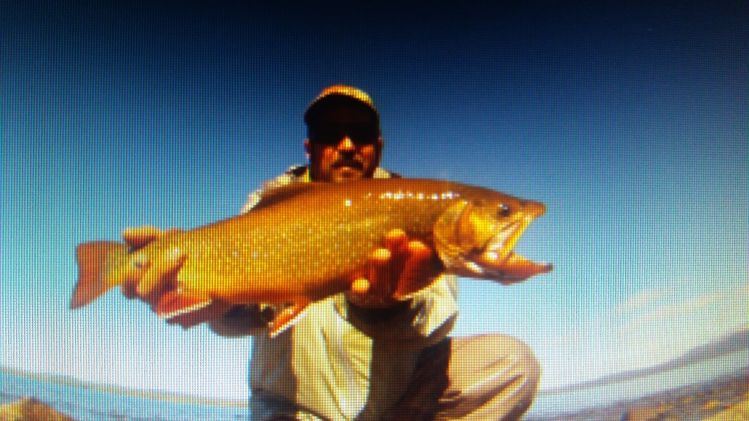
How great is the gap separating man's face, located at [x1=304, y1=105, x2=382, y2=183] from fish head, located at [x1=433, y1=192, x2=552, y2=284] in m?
1.69

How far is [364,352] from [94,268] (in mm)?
2085

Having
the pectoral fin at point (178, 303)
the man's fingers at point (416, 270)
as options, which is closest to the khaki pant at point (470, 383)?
the man's fingers at point (416, 270)

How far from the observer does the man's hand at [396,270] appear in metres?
2.23

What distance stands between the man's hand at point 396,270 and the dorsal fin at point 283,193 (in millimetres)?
631

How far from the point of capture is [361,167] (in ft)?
12.8

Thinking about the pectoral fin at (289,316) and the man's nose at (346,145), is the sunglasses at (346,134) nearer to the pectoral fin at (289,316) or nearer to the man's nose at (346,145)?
the man's nose at (346,145)

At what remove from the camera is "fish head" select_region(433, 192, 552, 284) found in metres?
2.11

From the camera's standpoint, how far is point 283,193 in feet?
8.46

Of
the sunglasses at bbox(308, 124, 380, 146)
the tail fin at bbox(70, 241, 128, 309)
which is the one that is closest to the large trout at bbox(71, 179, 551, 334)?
the tail fin at bbox(70, 241, 128, 309)

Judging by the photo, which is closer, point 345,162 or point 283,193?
point 283,193

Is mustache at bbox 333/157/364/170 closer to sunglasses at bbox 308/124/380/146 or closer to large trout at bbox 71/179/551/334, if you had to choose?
sunglasses at bbox 308/124/380/146

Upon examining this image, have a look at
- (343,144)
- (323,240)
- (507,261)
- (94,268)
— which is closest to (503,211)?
(507,261)

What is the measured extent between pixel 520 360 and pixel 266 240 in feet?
9.47

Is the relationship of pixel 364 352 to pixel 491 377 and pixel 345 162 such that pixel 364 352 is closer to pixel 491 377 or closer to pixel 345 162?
pixel 491 377
